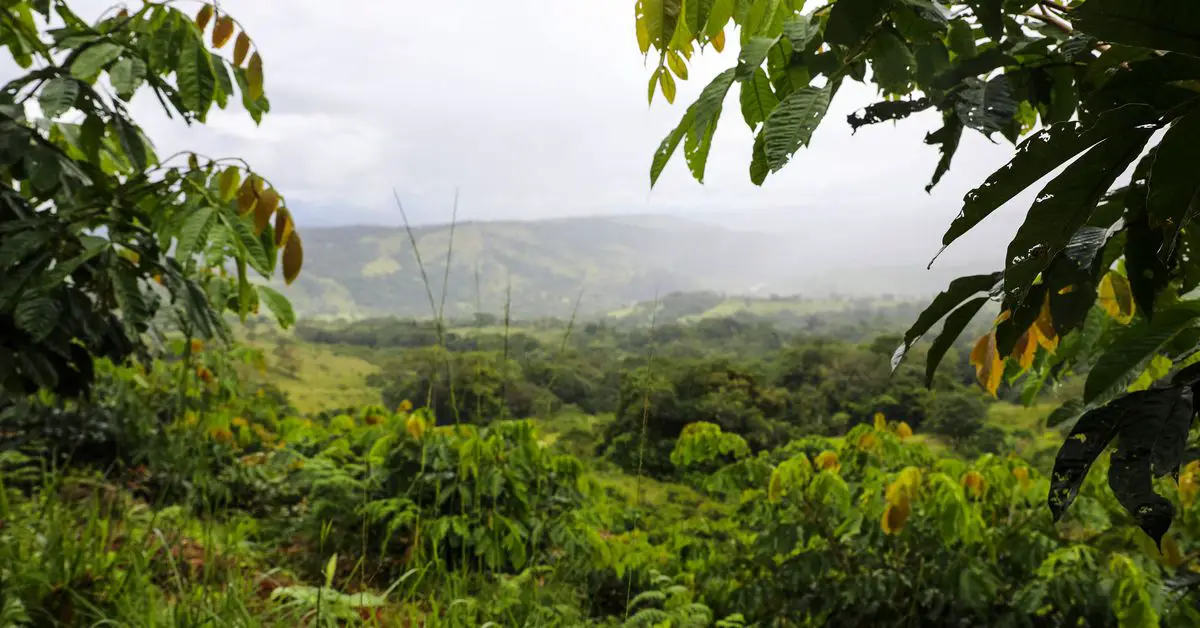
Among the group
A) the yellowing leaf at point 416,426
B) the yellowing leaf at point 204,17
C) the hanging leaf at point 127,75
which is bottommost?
the yellowing leaf at point 416,426

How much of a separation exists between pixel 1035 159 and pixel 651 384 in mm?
1288

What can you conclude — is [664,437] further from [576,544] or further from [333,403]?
[576,544]

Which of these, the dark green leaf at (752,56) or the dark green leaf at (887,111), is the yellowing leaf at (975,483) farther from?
the dark green leaf at (752,56)

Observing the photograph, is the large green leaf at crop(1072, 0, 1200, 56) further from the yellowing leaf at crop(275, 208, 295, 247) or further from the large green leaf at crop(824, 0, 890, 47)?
the yellowing leaf at crop(275, 208, 295, 247)

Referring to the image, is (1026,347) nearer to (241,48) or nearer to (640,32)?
(640,32)

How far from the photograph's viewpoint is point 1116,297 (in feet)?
2.60

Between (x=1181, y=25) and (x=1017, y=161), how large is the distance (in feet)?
0.22

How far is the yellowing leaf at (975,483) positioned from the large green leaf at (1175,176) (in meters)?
1.62

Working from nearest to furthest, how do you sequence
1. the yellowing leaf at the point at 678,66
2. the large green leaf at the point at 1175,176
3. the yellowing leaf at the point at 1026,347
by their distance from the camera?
the large green leaf at the point at 1175,176
the yellowing leaf at the point at 678,66
the yellowing leaf at the point at 1026,347

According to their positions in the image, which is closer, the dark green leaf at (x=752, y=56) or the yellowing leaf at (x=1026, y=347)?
the dark green leaf at (x=752, y=56)

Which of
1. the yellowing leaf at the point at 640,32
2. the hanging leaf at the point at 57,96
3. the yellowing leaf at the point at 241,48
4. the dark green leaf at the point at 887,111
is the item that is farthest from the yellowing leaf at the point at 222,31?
the dark green leaf at the point at 887,111

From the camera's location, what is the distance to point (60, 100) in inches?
43.3

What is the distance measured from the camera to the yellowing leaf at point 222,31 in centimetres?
142

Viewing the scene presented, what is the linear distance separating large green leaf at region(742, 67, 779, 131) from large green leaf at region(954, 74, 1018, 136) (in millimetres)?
137
